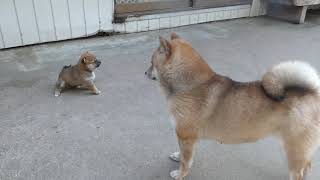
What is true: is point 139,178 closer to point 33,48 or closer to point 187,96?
point 187,96

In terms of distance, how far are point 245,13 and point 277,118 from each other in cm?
449

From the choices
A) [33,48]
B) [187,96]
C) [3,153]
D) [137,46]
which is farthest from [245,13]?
[3,153]

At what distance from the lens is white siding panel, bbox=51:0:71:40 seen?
4051mm

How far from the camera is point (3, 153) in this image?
2041 millimetres

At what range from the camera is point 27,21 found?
3938 millimetres

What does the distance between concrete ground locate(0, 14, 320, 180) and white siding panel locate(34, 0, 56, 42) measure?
142mm

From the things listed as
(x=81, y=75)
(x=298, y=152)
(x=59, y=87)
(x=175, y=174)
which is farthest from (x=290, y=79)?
(x=59, y=87)

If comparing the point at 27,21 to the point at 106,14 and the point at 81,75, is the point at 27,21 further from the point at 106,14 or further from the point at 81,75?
the point at 81,75

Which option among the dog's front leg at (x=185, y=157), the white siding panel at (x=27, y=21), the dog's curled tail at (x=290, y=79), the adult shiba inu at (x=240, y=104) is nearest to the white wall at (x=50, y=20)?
the white siding panel at (x=27, y=21)

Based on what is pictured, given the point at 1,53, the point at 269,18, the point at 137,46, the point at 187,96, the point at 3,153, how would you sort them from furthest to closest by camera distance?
the point at 269,18
the point at 137,46
the point at 1,53
the point at 3,153
the point at 187,96

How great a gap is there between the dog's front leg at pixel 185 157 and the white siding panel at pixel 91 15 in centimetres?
301

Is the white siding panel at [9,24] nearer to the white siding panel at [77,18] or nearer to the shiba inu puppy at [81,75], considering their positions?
the white siding panel at [77,18]

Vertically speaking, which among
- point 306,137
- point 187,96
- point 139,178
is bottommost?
point 139,178

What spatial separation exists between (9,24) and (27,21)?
21cm
